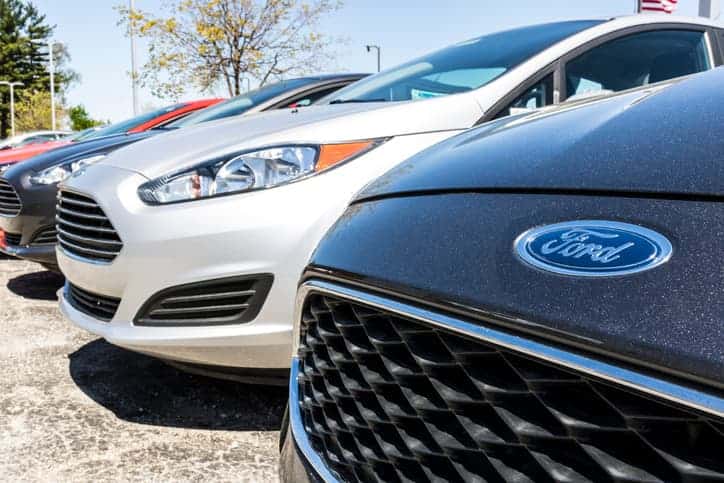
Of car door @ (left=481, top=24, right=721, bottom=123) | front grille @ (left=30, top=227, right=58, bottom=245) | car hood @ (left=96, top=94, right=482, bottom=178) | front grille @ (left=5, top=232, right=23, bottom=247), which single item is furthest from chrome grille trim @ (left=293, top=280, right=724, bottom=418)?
front grille @ (left=5, top=232, right=23, bottom=247)

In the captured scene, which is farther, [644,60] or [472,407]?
[644,60]

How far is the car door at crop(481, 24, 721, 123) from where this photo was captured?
268cm

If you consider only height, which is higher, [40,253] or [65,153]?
[65,153]

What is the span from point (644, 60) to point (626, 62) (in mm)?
111

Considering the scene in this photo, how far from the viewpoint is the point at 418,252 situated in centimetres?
98

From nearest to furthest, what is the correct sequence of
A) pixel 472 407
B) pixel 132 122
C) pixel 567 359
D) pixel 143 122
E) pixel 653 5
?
pixel 567 359 → pixel 472 407 → pixel 143 122 → pixel 132 122 → pixel 653 5

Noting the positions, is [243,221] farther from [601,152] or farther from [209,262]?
[601,152]

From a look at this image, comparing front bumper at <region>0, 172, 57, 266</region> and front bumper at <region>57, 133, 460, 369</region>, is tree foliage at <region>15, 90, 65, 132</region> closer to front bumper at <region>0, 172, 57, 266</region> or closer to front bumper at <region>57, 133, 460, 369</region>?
front bumper at <region>0, 172, 57, 266</region>

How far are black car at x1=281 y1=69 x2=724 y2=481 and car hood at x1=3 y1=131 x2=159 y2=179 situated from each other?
140 inches

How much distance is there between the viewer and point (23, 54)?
60188 mm

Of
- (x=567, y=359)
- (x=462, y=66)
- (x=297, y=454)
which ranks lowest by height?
(x=297, y=454)

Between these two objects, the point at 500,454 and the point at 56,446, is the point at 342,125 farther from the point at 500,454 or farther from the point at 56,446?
the point at 500,454

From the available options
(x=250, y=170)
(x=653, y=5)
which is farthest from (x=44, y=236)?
(x=653, y=5)

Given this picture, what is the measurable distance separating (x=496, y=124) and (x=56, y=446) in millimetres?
1873
